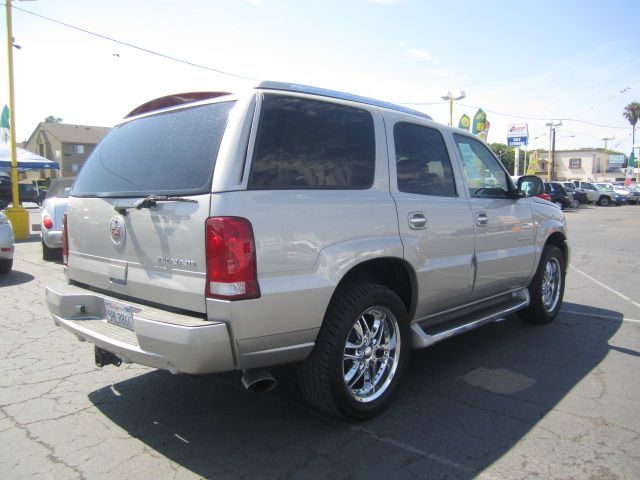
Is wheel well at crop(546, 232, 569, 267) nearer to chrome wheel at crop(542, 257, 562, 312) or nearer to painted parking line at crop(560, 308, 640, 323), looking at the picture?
chrome wheel at crop(542, 257, 562, 312)

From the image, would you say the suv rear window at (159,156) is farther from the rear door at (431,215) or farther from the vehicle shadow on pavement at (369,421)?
the vehicle shadow on pavement at (369,421)

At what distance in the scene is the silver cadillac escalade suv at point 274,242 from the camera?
2.64 m

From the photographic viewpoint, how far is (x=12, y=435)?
3170 mm

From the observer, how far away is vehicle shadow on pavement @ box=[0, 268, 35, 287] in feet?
25.7

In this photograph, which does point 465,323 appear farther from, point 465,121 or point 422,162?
point 465,121

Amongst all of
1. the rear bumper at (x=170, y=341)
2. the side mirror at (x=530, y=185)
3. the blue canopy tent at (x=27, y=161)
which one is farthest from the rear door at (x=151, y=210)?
the blue canopy tent at (x=27, y=161)

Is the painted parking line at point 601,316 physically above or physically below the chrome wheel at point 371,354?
below

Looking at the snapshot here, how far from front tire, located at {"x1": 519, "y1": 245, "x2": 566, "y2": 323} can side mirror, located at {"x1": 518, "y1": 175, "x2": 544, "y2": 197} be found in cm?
71

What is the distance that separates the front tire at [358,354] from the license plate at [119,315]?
3.51 feet

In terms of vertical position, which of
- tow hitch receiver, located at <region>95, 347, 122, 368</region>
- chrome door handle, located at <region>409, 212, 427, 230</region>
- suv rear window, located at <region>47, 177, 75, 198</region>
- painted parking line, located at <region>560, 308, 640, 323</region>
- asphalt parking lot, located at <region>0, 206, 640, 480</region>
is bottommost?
asphalt parking lot, located at <region>0, 206, 640, 480</region>

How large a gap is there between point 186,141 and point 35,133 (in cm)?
7879

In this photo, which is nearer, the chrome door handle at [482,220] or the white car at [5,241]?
the chrome door handle at [482,220]

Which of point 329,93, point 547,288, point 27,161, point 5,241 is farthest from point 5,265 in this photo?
point 27,161

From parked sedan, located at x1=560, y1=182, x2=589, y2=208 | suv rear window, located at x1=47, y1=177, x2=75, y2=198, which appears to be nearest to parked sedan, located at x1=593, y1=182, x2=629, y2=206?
parked sedan, located at x1=560, y1=182, x2=589, y2=208
